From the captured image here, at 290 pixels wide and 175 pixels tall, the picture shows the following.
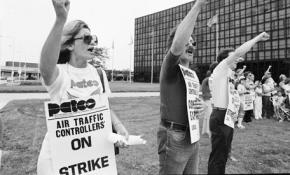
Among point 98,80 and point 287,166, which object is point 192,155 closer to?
point 98,80

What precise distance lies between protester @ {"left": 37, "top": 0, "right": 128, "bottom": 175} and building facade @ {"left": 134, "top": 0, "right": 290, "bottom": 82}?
34191 millimetres

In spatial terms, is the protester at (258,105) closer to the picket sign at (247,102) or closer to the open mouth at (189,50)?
the picket sign at (247,102)

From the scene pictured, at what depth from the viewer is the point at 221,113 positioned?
3.24 metres

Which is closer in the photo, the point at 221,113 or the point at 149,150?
the point at 221,113

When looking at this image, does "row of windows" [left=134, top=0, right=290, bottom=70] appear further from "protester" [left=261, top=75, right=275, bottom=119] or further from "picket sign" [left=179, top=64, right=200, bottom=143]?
"picket sign" [left=179, top=64, right=200, bottom=143]

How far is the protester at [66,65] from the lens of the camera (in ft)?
4.78

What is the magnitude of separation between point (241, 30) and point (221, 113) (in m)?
52.9

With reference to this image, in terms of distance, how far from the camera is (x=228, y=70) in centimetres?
340

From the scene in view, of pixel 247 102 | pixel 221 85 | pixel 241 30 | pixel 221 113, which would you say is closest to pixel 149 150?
pixel 221 113

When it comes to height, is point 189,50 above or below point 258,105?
above

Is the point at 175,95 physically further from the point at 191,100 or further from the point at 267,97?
the point at 267,97

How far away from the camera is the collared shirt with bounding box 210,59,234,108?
325 cm

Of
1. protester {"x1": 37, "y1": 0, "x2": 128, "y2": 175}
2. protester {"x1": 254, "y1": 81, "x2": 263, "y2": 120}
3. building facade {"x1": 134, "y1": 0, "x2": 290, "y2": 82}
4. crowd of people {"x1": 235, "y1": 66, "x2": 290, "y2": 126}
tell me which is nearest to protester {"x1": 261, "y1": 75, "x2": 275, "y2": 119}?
crowd of people {"x1": 235, "y1": 66, "x2": 290, "y2": 126}

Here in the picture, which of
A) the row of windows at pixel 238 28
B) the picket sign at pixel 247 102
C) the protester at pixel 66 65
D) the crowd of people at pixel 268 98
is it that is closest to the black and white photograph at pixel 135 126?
the protester at pixel 66 65
